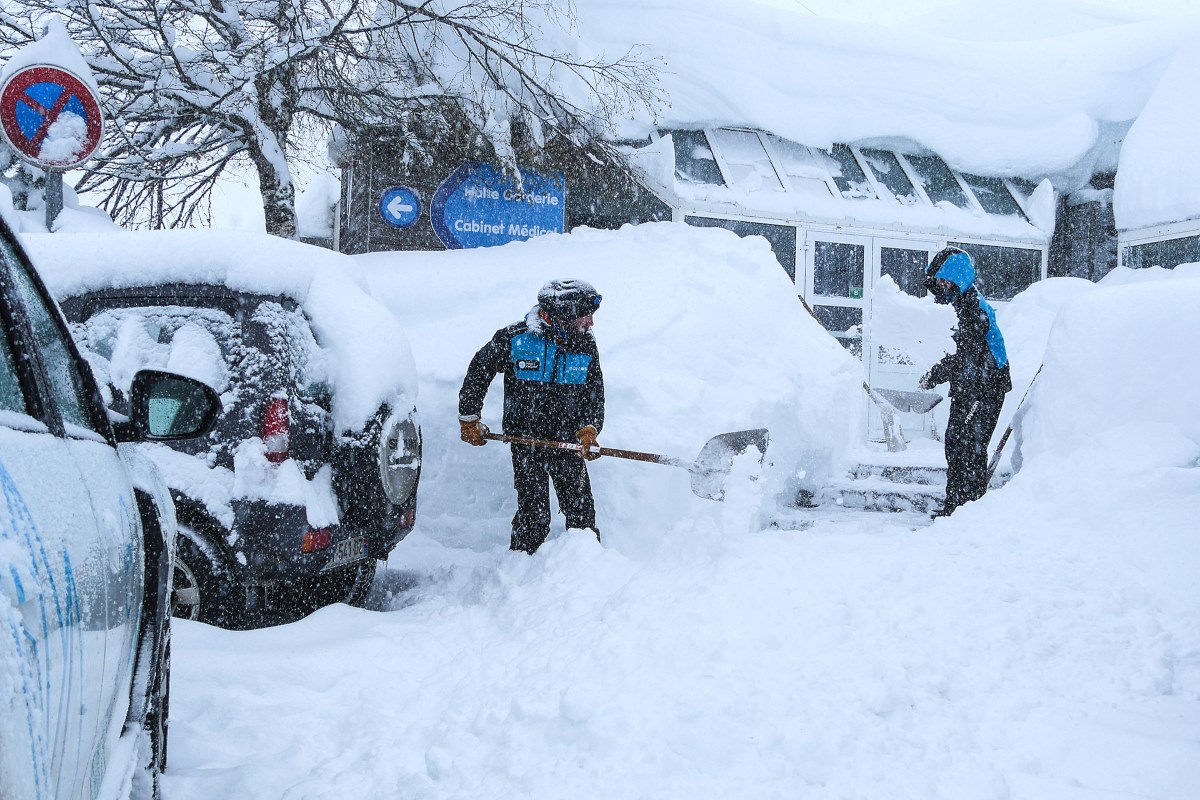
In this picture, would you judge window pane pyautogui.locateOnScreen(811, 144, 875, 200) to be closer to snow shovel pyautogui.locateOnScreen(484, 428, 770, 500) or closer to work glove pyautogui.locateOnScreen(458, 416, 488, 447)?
snow shovel pyautogui.locateOnScreen(484, 428, 770, 500)

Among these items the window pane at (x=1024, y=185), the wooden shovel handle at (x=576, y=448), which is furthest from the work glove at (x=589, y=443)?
the window pane at (x=1024, y=185)

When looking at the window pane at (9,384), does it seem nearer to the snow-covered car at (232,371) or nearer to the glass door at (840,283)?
the snow-covered car at (232,371)

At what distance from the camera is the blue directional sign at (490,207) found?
32.2 ft

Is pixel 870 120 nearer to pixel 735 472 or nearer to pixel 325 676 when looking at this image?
pixel 735 472

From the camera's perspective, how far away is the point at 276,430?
3.45 meters

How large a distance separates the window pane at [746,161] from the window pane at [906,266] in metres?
1.70

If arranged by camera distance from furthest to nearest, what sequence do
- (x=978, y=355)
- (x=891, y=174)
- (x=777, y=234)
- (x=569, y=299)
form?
(x=891, y=174) < (x=777, y=234) < (x=978, y=355) < (x=569, y=299)

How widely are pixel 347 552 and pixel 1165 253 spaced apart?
463 inches

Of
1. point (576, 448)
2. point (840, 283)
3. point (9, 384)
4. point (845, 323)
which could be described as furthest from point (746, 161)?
point (9, 384)

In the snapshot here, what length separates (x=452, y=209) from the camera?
9.90 metres

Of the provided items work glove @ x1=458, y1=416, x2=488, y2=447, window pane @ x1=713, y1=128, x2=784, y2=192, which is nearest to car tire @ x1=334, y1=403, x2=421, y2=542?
work glove @ x1=458, y1=416, x2=488, y2=447

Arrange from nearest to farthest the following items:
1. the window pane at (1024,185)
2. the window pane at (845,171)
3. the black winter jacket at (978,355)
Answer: the black winter jacket at (978,355)
the window pane at (845,171)
the window pane at (1024,185)

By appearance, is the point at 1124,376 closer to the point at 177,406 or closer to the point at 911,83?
the point at 177,406

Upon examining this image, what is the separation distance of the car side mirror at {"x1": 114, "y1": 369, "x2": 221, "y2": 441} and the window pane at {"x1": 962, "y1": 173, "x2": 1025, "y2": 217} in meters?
12.2
